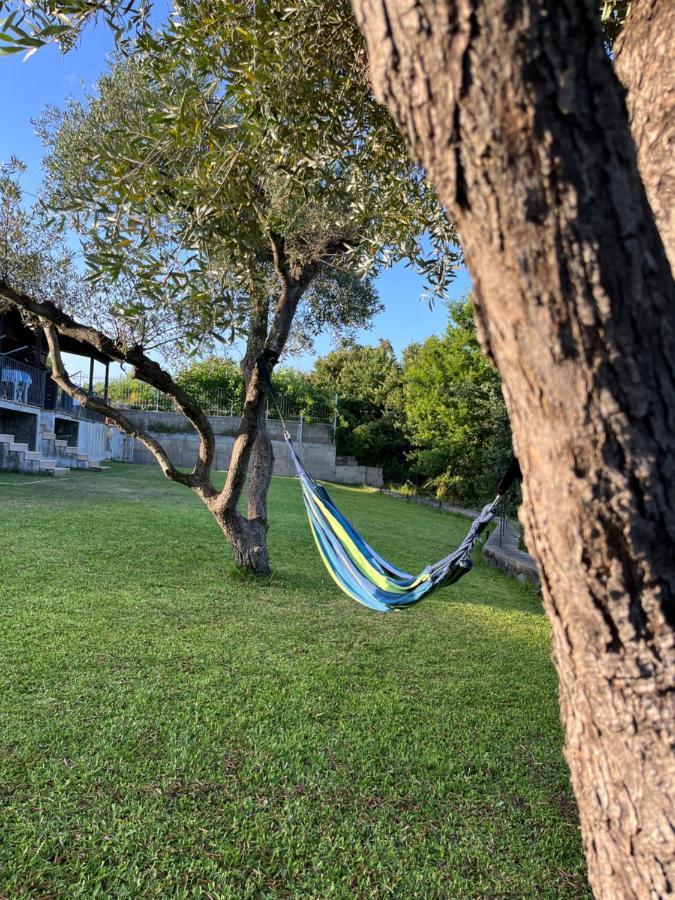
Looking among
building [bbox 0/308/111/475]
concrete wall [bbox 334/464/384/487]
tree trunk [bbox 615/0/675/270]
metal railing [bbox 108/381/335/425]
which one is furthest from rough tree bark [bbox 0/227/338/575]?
concrete wall [bbox 334/464/384/487]

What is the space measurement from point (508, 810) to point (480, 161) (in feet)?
6.59

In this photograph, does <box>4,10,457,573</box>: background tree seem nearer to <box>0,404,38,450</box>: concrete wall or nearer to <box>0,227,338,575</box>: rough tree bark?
<box>0,227,338,575</box>: rough tree bark

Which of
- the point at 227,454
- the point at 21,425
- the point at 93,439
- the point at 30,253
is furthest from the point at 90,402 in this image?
the point at 93,439

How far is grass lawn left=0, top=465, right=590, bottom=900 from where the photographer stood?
1.58 metres

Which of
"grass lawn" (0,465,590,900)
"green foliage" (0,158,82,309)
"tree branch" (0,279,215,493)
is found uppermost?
"green foliage" (0,158,82,309)

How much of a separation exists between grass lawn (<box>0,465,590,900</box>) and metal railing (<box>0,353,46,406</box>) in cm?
786

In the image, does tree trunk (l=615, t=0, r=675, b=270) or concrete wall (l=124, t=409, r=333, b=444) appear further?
concrete wall (l=124, t=409, r=333, b=444)

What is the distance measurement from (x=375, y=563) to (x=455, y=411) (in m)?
11.1

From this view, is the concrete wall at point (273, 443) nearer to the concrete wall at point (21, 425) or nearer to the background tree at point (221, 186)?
the concrete wall at point (21, 425)

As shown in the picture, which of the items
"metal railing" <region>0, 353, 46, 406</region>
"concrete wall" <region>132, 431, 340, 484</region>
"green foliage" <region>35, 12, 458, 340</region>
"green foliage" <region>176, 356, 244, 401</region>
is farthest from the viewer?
"green foliage" <region>176, 356, 244, 401</region>

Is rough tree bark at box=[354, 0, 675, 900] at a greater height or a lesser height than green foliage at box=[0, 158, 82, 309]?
lesser

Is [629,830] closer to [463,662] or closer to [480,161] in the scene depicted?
[480,161]

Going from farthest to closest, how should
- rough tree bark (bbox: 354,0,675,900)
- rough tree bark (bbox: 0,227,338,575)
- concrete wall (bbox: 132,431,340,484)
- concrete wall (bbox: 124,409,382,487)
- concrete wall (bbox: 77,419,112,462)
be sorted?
concrete wall (bbox: 124,409,382,487) < concrete wall (bbox: 132,431,340,484) < concrete wall (bbox: 77,419,112,462) < rough tree bark (bbox: 0,227,338,575) < rough tree bark (bbox: 354,0,675,900)

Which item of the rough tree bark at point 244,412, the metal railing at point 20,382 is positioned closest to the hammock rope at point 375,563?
the rough tree bark at point 244,412
